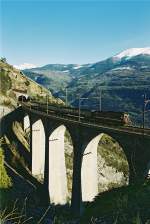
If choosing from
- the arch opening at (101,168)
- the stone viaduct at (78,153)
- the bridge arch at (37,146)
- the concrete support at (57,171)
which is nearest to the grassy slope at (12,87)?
the stone viaduct at (78,153)

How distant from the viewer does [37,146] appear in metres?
75.1

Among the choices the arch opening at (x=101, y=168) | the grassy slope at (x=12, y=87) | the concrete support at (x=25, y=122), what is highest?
the grassy slope at (x=12, y=87)

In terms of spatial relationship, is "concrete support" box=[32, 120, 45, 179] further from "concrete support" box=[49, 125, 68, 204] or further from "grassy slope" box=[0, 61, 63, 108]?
"grassy slope" box=[0, 61, 63, 108]

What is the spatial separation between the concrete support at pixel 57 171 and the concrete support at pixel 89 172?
1244cm

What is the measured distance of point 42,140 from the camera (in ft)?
247

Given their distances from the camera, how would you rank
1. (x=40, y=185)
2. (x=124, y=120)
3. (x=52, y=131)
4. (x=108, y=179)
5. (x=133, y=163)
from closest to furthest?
(x=133, y=163), (x=124, y=120), (x=52, y=131), (x=40, y=185), (x=108, y=179)

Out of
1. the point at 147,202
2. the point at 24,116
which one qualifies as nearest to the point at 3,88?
Result: the point at 24,116

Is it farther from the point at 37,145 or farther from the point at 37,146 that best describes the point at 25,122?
the point at 37,145

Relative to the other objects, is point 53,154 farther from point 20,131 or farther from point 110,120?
point 20,131

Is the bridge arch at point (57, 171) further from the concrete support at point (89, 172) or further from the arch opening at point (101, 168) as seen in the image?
the concrete support at point (89, 172)

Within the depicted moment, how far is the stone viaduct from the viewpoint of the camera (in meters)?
37.8

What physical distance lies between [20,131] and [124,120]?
141ft

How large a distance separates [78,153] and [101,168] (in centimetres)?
2672

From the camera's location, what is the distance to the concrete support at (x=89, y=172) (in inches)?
1959
